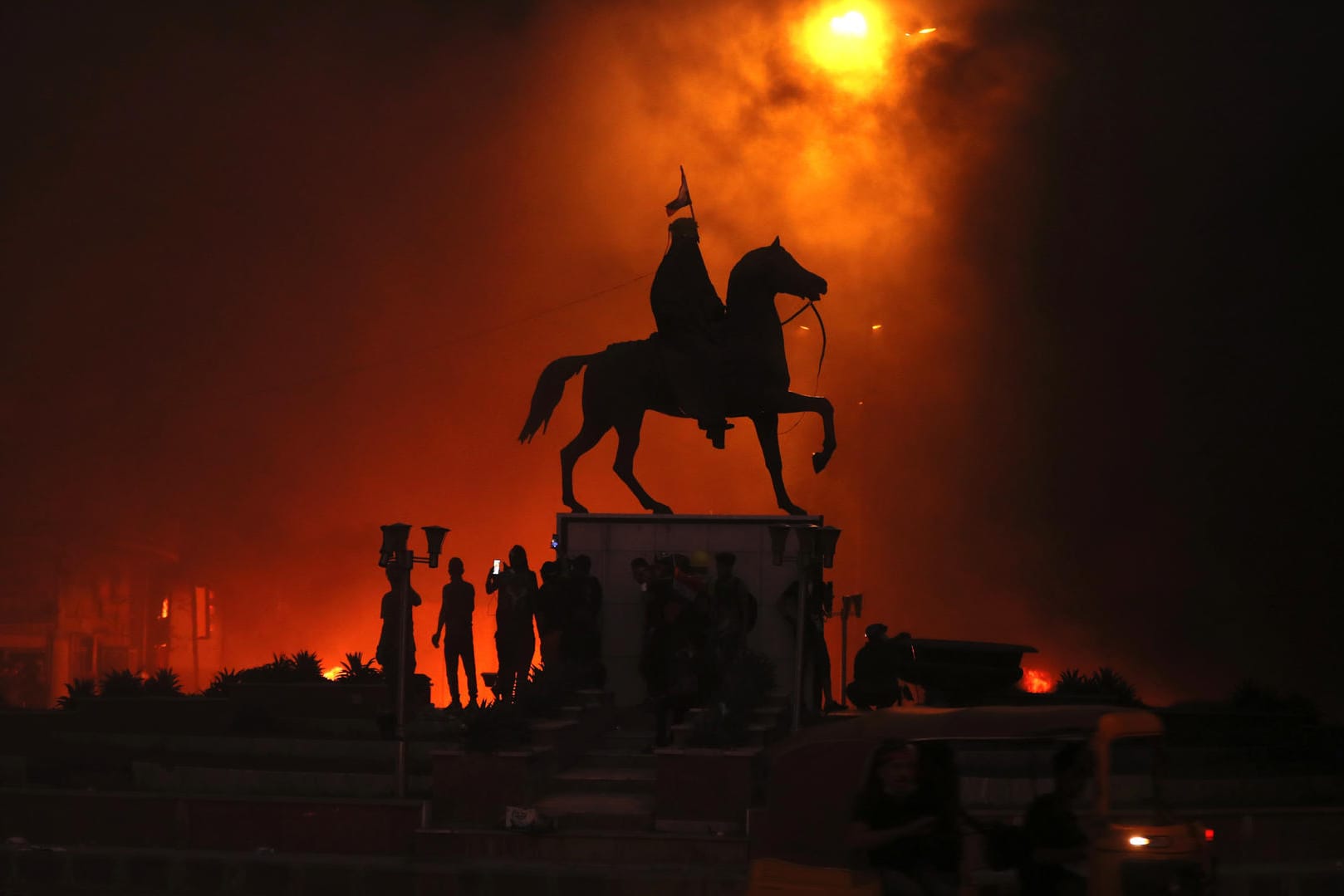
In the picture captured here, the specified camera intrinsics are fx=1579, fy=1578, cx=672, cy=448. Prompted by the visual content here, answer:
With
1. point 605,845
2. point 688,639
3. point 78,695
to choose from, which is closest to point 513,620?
point 688,639

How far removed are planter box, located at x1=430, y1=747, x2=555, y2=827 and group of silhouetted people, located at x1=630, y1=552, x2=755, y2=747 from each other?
5.71 ft

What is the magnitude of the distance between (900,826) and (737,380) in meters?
12.0

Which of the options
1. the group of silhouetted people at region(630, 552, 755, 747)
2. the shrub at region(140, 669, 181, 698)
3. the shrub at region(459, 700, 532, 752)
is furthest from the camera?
the shrub at region(140, 669, 181, 698)

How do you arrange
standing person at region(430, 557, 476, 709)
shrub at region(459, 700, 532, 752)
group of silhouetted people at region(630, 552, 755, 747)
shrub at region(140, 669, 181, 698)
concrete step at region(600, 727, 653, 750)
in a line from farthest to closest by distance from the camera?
shrub at region(140, 669, 181, 698) → standing person at region(430, 557, 476, 709) → concrete step at region(600, 727, 653, 750) → group of silhouetted people at region(630, 552, 755, 747) → shrub at region(459, 700, 532, 752)

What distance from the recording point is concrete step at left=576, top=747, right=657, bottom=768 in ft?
50.0

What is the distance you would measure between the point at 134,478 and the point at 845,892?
3399cm

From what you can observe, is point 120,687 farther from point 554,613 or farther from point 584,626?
point 584,626

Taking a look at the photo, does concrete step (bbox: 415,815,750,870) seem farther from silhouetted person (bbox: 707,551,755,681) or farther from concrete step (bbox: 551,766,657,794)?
silhouetted person (bbox: 707,551,755,681)

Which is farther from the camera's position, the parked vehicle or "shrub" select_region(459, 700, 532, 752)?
"shrub" select_region(459, 700, 532, 752)

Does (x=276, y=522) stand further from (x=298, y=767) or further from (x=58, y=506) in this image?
(x=298, y=767)

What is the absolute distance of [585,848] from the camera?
1278 cm

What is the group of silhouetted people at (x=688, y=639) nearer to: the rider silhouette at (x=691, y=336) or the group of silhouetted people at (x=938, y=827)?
the rider silhouette at (x=691, y=336)

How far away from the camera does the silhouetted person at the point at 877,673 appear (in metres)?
15.5

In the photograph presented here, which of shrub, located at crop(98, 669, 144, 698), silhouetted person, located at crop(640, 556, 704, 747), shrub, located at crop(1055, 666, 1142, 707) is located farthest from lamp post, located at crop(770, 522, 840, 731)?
shrub, located at crop(98, 669, 144, 698)
